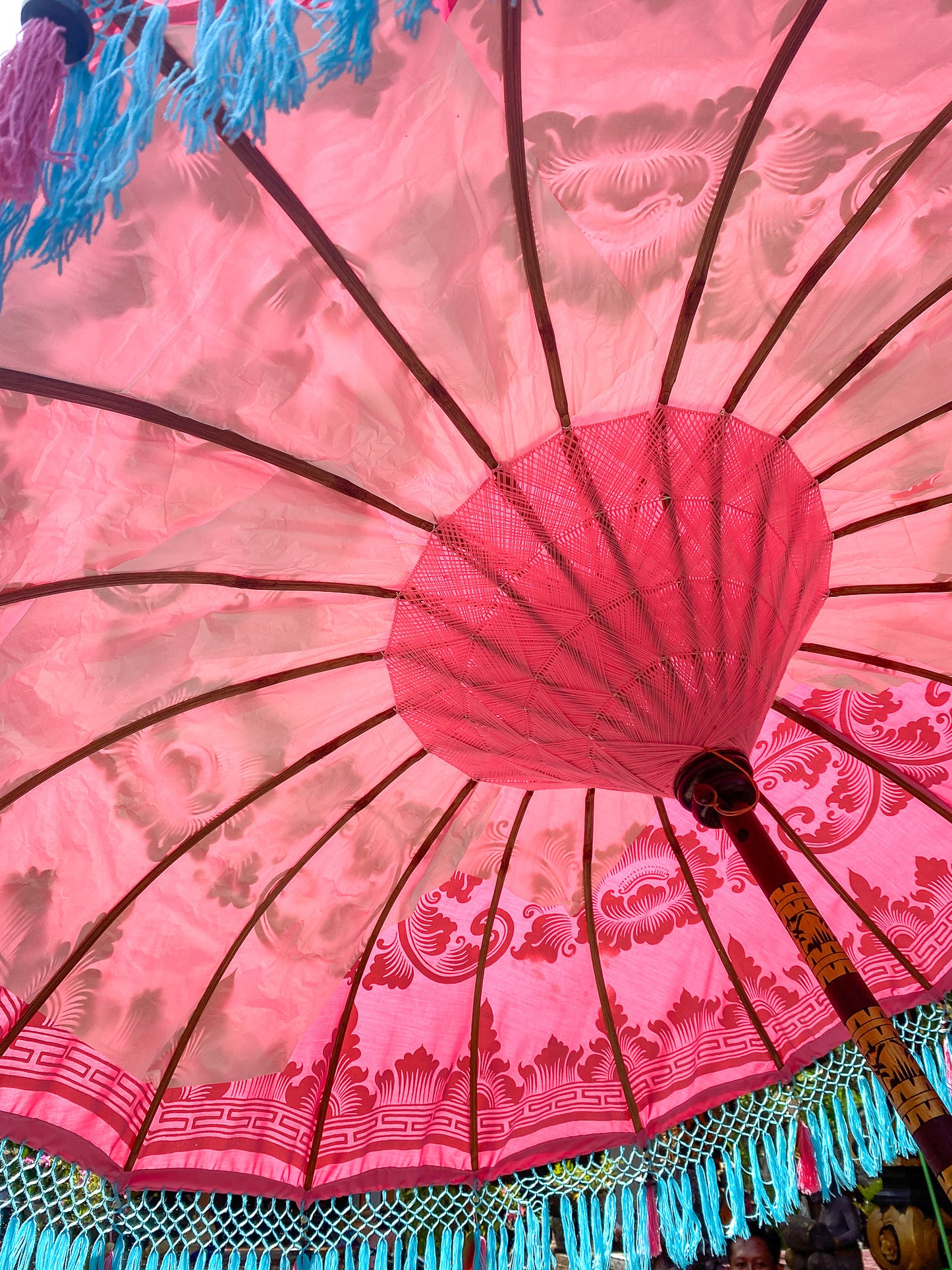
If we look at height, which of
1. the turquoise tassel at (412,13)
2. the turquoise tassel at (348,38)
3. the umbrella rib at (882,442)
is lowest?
the turquoise tassel at (348,38)

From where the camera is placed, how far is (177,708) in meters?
2.57

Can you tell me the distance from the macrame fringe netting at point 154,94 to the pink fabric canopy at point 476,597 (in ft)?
0.90

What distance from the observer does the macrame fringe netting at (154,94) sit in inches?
54.6

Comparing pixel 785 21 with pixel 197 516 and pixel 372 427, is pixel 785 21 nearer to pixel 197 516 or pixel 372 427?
pixel 372 427

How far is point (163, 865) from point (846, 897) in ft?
6.97

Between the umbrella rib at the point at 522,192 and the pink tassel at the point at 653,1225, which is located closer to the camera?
the umbrella rib at the point at 522,192

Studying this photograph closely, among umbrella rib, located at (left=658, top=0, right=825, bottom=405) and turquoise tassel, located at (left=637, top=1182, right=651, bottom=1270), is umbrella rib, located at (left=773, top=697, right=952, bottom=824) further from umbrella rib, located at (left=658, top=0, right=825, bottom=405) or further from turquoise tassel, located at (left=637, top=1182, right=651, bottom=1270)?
turquoise tassel, located at (left=637, top=1182, right=651, bottom=1270)

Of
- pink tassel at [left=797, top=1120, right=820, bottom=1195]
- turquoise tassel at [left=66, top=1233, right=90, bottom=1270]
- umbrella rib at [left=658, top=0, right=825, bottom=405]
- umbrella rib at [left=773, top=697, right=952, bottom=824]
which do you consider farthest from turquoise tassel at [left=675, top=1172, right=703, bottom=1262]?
umbrella rib at [left=658, top=0, right=825, bottom=405]

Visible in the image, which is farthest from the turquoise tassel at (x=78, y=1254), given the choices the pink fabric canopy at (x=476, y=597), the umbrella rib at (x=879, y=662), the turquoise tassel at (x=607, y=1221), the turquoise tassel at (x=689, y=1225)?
the umbrella rib at (x=879, y=662)

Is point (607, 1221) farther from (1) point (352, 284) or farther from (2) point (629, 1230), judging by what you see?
(1) point (352, 284)

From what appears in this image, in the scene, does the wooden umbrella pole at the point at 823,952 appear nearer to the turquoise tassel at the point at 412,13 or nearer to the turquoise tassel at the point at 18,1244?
the turquoise tassel at the point at 412,13

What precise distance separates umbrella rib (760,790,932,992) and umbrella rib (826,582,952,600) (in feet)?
2.31

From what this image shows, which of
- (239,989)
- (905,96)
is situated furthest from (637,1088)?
(905,96)

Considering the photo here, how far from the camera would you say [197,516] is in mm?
2283
